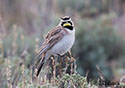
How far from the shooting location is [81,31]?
1077 centimetres

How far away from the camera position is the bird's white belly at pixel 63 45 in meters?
4.88

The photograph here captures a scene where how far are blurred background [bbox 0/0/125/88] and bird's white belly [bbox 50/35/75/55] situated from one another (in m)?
1.76

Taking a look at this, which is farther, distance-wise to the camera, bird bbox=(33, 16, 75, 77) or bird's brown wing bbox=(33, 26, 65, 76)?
bird's brown wing bbox=(33, 26, 65, 76)

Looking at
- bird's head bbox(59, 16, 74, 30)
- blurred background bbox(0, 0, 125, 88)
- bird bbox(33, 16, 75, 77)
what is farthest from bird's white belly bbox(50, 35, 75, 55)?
blurred background bbox(0, 0, 125, 88)

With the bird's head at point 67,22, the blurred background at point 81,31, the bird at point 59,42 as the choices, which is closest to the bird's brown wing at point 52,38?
the bird at point 59,42

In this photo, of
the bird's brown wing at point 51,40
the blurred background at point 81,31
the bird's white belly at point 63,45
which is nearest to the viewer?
the bird's white belly at point 63,45

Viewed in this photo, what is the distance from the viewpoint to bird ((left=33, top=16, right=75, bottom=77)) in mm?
4906

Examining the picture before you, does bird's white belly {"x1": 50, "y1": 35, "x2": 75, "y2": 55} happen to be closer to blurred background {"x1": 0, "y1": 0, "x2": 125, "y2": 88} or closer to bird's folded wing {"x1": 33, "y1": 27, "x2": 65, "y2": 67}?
bird's folded wing {"x1": 33, "y1": 27, "x2": 65, "y2": 67}

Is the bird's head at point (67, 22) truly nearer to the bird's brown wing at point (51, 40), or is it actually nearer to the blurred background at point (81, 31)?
the bird's brown wing at point (51, 40)

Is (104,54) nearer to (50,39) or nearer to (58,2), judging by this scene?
(58,2)

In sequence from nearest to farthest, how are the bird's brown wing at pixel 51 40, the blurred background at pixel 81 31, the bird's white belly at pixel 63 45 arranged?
1. the bird's white belly at pixel 63 45
2. the bird's brown wing at pixel 51 40
3. the blurred background at pixel 81 31

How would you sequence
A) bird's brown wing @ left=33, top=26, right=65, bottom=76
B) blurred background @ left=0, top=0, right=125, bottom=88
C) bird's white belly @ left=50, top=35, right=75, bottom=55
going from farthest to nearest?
1. blurred background @ left=0, top=0, right=125, bottom=88
2. bird's brown wing @ left=33, top=26, right=65, bottom=76
3. bird's white belly @ left=50, top=35, right=75, bottom=55

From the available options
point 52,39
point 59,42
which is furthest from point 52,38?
point 59,42

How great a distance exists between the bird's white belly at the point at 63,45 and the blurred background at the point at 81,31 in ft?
5.79
